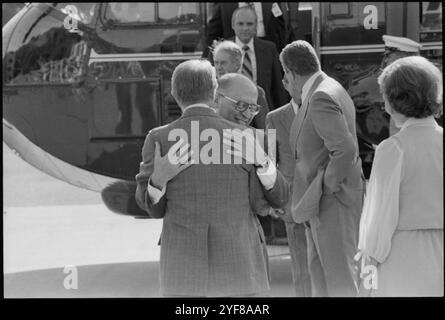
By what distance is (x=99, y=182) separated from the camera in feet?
20.0

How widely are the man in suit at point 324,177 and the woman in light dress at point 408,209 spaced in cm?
96

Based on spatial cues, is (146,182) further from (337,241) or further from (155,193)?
(337,241)

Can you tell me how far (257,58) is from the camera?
559 centimetres

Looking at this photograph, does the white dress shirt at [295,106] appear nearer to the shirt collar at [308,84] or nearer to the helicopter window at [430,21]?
the shirt collar at [308,84]

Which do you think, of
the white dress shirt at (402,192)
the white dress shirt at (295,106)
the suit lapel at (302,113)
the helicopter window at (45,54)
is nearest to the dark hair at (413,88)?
the white dress shirt at (402,192)

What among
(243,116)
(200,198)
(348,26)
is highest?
(348,26)

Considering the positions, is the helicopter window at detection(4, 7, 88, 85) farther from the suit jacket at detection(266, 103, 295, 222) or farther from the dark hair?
the dark hair

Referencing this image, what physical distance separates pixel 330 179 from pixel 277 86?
5.34 feet

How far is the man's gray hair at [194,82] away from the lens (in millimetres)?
3412

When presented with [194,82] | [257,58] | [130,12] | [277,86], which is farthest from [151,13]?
[194,82]

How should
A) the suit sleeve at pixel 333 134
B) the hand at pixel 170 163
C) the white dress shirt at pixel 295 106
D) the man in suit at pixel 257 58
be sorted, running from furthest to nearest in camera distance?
the man in suit at pixel 257 58 → the white dress shirt at pixel 295 106 → the suit sleeve at pixel 333 134 → the hand at pixel 170 163

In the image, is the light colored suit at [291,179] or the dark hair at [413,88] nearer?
the dark hair at [413,88]

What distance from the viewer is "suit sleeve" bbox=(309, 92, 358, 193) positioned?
→ 4.10m

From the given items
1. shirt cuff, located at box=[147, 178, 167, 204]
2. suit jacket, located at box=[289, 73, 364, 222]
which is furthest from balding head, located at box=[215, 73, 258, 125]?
shirt cuff, located at box=[147, 178, 167, 204]
